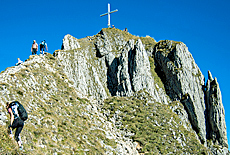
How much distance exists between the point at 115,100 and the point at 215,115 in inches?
861

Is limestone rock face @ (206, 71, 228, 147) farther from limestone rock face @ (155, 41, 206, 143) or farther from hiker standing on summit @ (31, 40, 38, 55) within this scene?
hiker standing on summit @ (31, 40, 38, 55)

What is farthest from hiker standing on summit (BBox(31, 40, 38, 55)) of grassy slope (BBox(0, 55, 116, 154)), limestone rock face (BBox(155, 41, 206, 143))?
limestone rock face (BBox(155, 41, 206, 143))

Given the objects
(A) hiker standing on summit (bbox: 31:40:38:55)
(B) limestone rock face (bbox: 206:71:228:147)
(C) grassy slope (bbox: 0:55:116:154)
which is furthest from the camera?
(B) limestone rock face (bbox: 206:71:228:147)

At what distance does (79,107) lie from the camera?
1314 inches

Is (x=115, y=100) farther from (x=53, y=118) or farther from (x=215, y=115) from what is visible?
(x=215, y=115)

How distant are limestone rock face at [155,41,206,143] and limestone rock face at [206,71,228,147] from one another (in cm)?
164

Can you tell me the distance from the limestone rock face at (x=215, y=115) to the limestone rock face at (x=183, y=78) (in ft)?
5.37

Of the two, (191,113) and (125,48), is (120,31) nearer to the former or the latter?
(125,48)

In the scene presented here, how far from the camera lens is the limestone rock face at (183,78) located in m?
49.0

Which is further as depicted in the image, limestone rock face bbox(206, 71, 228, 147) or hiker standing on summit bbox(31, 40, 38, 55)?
limestone rock face bbox(206, 71, 228, 147)

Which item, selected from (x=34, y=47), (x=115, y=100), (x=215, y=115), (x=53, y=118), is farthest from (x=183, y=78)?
(x=53, y=118)

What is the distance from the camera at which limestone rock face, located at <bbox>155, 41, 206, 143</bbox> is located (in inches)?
1930

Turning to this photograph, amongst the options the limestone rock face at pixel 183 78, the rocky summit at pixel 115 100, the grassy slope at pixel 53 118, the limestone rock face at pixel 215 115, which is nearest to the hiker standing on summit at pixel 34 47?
the rocky summit at pixel 115 100

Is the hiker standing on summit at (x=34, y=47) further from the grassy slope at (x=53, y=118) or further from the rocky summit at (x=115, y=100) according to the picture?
the grassy slope at (x=53, y=118)
